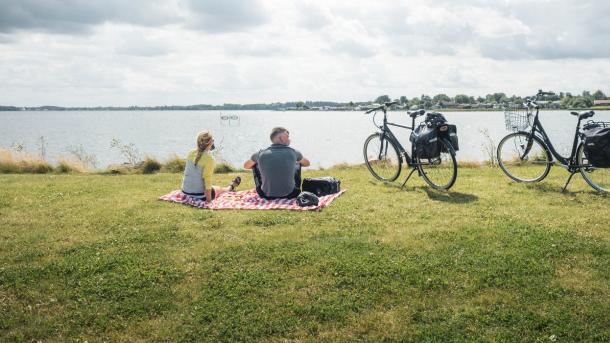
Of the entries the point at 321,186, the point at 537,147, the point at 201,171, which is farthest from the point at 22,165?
the point at 537,147

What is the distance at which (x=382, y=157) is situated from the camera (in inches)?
474

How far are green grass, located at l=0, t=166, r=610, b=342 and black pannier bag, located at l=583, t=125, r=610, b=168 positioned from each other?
0.64 m

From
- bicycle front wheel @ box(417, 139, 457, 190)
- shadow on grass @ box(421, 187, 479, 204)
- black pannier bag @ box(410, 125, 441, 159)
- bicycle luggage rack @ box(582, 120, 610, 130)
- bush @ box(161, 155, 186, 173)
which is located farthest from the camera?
bush @ box(161, 155, 186, 173)

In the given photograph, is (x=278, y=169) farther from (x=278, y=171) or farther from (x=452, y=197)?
(x=452, y=197)

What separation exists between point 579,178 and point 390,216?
551 cm

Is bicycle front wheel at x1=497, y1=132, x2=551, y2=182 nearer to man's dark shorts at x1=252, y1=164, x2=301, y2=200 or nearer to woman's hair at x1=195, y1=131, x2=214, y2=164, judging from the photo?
man's dark shorts at x1=252, y1=164, x2=301, y2=200

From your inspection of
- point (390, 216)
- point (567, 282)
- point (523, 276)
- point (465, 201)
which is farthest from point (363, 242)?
point (465, 201)

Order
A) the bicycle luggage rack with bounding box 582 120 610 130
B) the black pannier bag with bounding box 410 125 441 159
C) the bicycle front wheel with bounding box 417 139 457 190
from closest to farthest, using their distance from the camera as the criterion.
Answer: the bicycle luggage rack with bounding box 582 120 610 130
the bicycle front wheel with bounding box 417 139 457 190
the black pannier bag with bounding box 410 125 441 159

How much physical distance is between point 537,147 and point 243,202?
257 inches

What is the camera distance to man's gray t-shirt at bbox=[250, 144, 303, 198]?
376 inches

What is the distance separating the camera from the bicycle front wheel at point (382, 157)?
11.8 metres

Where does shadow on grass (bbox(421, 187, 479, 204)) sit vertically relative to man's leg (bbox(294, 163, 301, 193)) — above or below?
below

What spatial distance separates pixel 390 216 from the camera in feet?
27.1

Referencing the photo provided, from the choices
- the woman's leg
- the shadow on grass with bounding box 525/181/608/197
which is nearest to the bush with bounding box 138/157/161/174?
the woman's leg
